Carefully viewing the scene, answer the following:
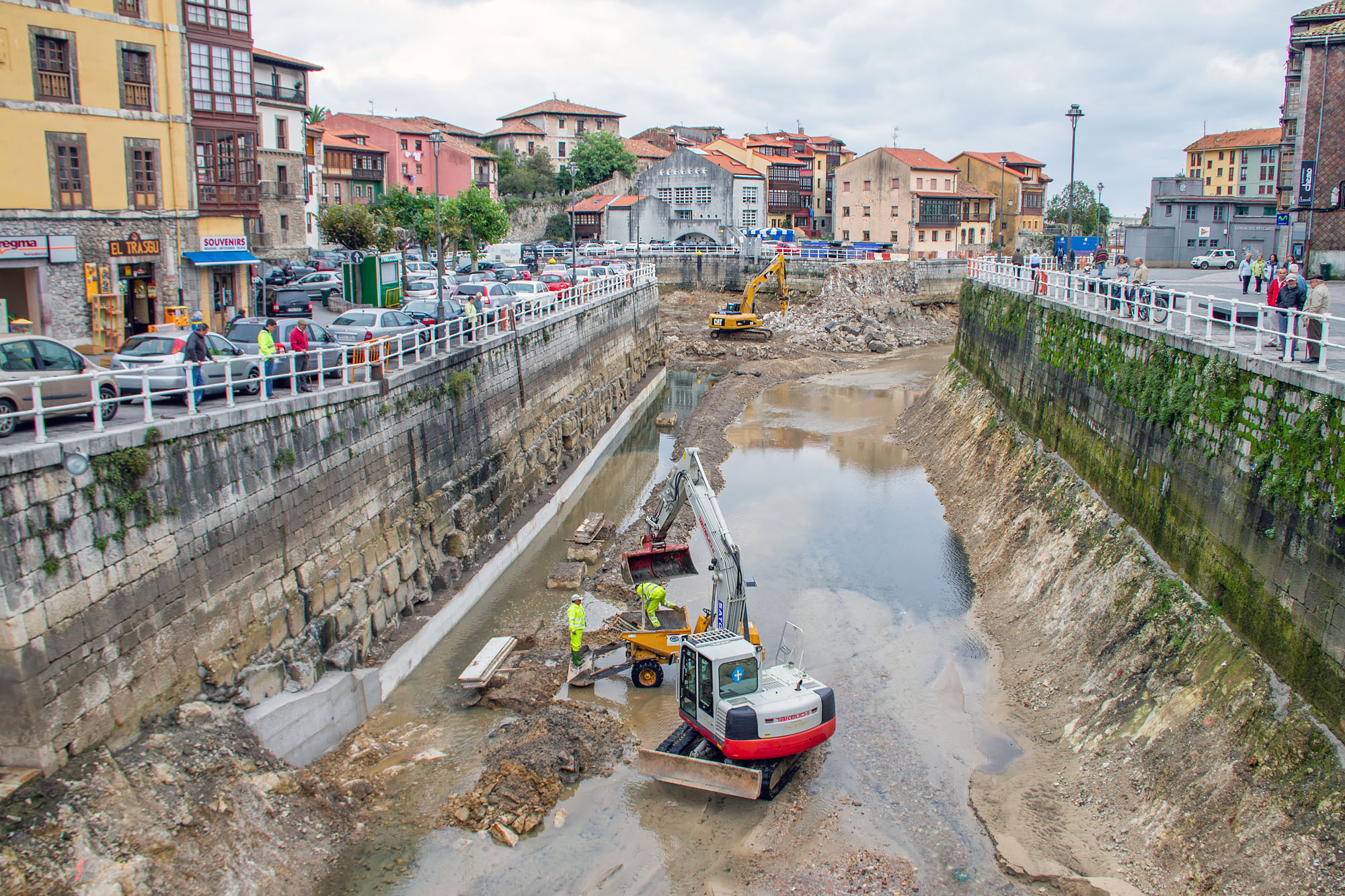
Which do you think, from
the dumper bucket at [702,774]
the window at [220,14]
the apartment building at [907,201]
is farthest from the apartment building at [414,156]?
the dumper bucket at [702,774]

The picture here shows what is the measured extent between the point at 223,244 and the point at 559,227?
209 feet

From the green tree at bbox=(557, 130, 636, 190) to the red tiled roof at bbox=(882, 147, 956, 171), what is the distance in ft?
90.8

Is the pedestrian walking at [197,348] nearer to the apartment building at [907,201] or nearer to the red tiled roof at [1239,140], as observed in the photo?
the apartment building at [907,201]

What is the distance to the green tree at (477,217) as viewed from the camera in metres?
60.1

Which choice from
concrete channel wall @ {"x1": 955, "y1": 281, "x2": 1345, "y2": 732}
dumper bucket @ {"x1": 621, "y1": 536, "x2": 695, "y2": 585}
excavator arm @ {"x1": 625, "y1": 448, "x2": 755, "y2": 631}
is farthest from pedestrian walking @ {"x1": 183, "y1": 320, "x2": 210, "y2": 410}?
concrete channel wall @ {"x1": 955, "y1": 281, "x2": 1345, "y2": 732}

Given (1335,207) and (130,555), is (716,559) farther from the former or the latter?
(1335,207)

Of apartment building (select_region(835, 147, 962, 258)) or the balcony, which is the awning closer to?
the balcony

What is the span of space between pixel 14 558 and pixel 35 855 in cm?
334

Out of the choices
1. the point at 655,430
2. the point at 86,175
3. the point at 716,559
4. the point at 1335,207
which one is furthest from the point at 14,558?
the point at 1335,207

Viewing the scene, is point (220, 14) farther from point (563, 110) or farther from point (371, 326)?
point (563, 110)

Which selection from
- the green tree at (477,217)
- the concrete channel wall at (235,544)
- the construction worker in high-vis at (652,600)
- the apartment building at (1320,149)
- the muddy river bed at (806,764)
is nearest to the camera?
the concrete channel wall at (235,544)

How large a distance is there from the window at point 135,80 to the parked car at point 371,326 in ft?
28.0

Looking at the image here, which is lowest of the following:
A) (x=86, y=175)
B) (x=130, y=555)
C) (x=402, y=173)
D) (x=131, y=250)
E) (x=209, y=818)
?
(x=209, y=818)

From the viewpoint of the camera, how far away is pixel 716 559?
652 inches
